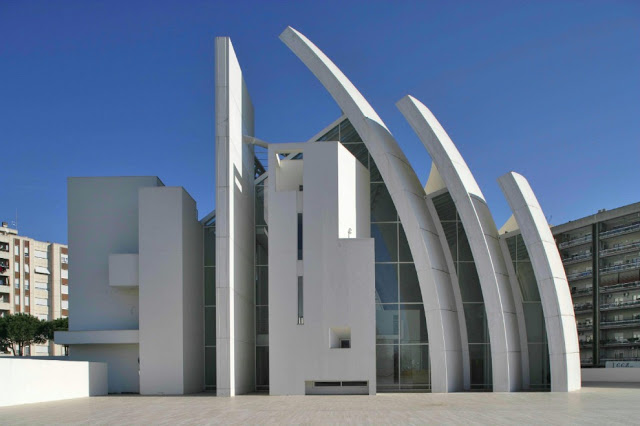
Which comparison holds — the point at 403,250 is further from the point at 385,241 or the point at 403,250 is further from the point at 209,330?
the point at 209,330

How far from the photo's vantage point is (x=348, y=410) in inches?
762

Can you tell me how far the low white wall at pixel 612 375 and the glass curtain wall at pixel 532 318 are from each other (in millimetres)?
6881

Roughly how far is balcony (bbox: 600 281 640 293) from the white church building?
56.5 ft

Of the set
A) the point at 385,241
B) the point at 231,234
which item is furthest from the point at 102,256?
the point at 385,241

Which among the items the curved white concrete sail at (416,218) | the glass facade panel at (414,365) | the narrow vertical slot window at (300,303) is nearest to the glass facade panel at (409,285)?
the curved white concrete sail at (416,218)

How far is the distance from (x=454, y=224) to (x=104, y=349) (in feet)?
50.6

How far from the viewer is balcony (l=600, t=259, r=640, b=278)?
44.4m

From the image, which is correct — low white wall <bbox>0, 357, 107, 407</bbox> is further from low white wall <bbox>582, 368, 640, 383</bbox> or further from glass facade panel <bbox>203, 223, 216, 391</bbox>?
low white wall <bbox>582, 368, 640, 383</bbox>

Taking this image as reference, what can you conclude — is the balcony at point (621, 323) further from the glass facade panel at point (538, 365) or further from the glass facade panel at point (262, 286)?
the glass facade panel at point (262, 286)

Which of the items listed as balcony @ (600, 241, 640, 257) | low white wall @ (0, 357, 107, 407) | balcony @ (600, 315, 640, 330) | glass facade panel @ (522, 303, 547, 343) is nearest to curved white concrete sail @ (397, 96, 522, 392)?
glass facade panel @ (522, 303, 547, 343)

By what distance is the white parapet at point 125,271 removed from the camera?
96.5 ft

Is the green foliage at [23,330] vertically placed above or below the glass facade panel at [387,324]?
below

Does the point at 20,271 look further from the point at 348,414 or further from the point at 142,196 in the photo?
the point at 348,414

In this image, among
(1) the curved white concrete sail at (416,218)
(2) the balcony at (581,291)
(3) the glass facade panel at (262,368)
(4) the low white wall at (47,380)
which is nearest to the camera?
(4) the low white wall at (47,380)
